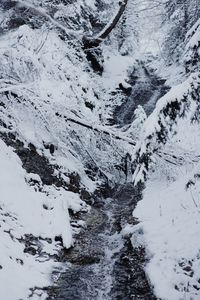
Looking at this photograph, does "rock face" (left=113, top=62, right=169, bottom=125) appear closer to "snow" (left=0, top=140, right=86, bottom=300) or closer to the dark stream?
the dark stream

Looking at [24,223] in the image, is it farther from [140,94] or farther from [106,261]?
[140,94]

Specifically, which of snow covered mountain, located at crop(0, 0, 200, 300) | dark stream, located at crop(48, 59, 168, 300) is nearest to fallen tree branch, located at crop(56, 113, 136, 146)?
snow covered mountain, located at crop(0, 0, 200, 300)

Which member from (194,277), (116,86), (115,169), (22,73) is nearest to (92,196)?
(115,169)

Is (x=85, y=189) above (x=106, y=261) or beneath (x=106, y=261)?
above

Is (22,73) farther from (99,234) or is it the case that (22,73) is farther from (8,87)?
(99,234)

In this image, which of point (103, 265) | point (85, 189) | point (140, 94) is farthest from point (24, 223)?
point (140, 94)

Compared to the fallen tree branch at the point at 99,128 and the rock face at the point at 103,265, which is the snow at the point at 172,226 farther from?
the fallen tree branch at the point at 99,128

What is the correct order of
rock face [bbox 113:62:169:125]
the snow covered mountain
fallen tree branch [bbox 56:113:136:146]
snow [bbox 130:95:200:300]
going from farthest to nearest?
1. rock face [bbox 113:62:169:125]
2. fallen tree branch [bbox 56:113:136:146]
3. snow [bbox 130:95:200:300]
4. the snow covered mountain
